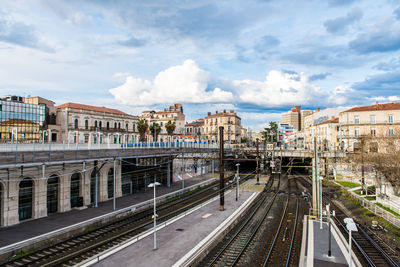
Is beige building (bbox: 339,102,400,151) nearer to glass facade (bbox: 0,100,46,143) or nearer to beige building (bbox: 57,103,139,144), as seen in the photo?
beige building (bbox: 57,103,139,144)

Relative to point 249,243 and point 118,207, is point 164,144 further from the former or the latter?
point 249,243

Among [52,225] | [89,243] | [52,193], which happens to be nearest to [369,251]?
[89,243]

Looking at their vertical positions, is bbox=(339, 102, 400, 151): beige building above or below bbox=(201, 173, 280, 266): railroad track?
above

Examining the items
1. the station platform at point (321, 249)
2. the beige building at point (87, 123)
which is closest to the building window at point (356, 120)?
the station platform at point (321, 249)

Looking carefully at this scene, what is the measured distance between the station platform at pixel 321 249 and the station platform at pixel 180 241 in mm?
6182

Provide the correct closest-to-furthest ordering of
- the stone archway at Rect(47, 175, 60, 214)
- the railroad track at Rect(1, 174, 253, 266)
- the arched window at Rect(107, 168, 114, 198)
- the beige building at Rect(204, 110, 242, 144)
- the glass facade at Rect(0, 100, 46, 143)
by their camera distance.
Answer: the railroad track at Rect(1, 174, 253, 266) → the stone archway at Rect(47, 175, 60, 214) → the arched window at Rect(107, 168, 114, 198) → the glass facade at Rect(0, 100, 46, 143) → the beige building at Rect(204, 110, 242, 144)

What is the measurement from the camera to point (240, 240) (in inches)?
808

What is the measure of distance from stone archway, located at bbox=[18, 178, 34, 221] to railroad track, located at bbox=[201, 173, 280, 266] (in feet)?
A: 52.6

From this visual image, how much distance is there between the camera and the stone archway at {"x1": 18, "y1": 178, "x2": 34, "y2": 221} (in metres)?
21.5

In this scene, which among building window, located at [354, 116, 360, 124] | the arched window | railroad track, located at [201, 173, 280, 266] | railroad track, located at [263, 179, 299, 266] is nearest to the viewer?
railroad track, located at [201, 173, 280, 266]

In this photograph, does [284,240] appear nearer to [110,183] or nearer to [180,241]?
[180,241]

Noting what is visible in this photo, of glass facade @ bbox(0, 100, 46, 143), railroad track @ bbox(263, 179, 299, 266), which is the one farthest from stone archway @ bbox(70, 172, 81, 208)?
glass facade @ bbox(0, 100, 46, 143)

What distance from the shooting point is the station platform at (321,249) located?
15.4 meters

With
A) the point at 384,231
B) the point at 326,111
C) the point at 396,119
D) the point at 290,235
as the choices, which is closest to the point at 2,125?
the point at 290,235
